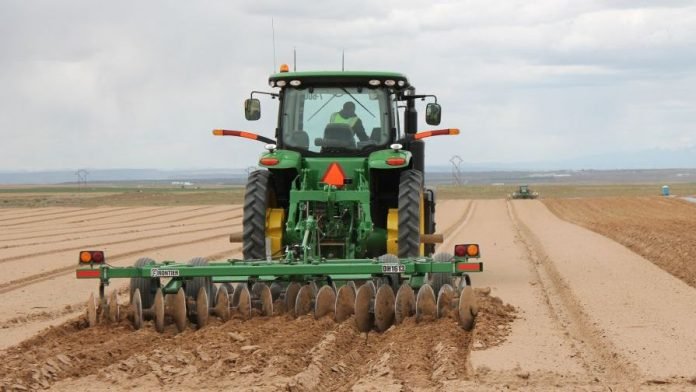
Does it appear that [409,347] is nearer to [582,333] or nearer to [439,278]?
[439,278]

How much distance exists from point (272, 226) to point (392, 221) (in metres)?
1.30

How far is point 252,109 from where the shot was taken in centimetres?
1200

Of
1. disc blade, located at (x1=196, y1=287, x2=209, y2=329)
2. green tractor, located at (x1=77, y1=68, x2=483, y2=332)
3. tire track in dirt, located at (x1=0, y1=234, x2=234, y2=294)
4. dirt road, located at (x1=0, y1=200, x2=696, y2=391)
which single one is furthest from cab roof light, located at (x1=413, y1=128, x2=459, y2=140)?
tire track in dirt, located at (x1=0, y1=234, x2=234, y2=294)

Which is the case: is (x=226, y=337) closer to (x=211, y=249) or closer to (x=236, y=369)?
(x=236, y=369)

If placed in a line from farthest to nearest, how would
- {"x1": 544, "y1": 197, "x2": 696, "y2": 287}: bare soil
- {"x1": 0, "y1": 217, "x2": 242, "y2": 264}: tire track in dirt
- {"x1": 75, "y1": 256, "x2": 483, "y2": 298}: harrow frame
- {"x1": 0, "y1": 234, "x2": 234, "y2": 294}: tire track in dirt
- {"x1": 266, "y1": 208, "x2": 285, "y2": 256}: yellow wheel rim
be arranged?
{"x1": 0, "y1": 217, "x2": 242, "y2": 264}: tire track in dirt < {"x1": 544, "y1": 197, "x2": 696, "y2": 287}: bare soil < {"x1": 0, "y1": 234, "x2": 234, "y2": 294}: tire track in dirt < {"x1": 266, "y1": 208, "x2": 285, "y2": 256}: yellow wheel rim < {"x1": 75, "y1": 256, "x2": 483, "y2": 298}: harrow frame

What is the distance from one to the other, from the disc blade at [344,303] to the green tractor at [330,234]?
0.04 feet

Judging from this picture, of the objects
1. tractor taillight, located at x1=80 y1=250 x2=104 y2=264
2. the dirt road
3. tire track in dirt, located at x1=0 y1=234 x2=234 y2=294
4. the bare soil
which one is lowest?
the bare soil

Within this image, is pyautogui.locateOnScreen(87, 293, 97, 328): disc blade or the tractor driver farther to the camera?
the tractor driver

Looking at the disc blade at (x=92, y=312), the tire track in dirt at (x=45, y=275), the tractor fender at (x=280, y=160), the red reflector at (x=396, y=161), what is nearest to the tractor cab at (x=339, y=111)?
the tractor fender at (x=280, y=160)

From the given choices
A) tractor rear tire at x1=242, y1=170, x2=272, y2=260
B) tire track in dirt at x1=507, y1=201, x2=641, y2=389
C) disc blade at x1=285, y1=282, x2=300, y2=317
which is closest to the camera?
tire track in dirt at x1=507, y1=201, x2=641, y2=389

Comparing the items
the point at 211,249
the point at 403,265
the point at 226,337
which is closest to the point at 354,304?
the point at 403,265

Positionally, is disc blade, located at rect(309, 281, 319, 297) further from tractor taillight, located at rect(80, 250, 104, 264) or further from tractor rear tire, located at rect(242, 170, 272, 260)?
tractor taillight, located at rect(80, 250, 104, 264)

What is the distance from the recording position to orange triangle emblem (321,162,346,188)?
37.6ft

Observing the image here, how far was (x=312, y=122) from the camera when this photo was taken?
1217 centimetres
